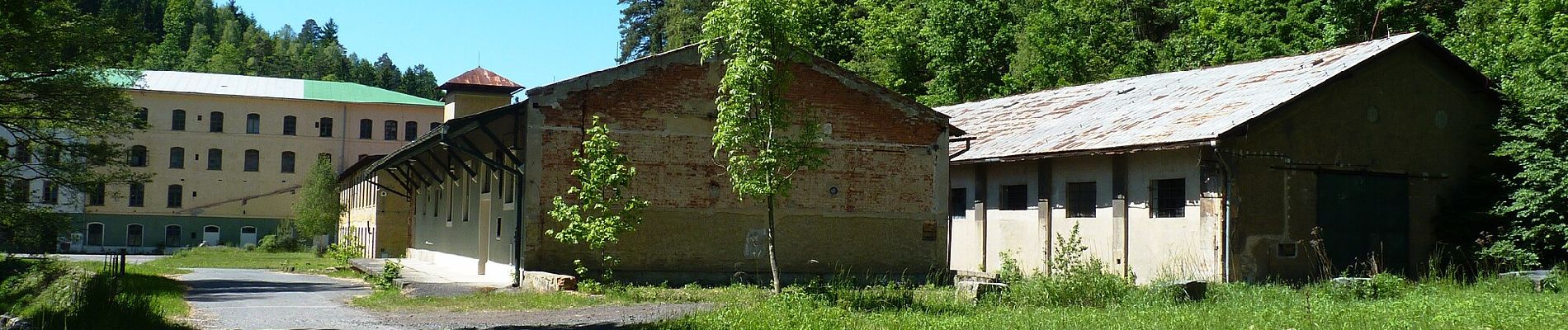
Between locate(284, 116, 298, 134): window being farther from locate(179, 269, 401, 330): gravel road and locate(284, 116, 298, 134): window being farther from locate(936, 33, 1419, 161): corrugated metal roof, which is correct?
locate(936, 33, 1419, 161): corrugated metal roof

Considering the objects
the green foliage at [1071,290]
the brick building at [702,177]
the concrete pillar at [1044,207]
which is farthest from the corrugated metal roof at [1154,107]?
the green foliage at [1071,290]

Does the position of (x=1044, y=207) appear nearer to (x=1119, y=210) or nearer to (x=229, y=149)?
(x=1119, y=210)

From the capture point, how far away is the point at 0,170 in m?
27.2

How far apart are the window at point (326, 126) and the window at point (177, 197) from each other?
7468mm

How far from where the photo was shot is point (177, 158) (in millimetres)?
64688

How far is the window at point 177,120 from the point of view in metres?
64.3

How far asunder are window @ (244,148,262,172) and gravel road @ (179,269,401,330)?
38779 mm

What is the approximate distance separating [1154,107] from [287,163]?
54.0 metres

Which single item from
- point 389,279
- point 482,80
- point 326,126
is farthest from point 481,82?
point 326,126

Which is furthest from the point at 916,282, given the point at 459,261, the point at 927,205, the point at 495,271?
the point at 459,261

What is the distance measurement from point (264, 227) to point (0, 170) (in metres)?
40.2

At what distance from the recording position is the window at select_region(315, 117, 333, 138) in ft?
219

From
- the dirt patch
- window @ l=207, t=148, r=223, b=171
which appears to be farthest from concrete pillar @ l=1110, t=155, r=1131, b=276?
window @ l=207, t=148, r=223, b=171

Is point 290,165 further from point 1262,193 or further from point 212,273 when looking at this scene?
point 1262,193
